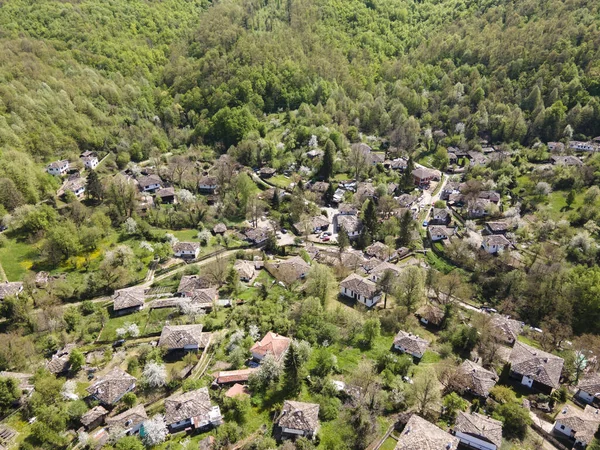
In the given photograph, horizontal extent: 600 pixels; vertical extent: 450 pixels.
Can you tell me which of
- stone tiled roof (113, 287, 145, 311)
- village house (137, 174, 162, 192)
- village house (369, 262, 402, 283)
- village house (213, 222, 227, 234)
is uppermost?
village house (137, 174, 162, 192)

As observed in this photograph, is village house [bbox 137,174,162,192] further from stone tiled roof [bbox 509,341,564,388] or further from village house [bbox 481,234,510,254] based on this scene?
stone tiled roof [bbox 509,341,564,388]

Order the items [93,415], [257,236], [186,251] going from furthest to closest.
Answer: [257,236], [186,251], [93,415]

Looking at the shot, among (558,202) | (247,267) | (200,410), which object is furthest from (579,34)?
(200,410)

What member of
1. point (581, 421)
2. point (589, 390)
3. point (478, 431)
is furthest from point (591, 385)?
point (478, 431)

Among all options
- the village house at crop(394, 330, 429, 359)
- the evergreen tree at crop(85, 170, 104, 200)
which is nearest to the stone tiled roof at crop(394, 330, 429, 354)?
the village house at crop(394, 330, 429, 359)

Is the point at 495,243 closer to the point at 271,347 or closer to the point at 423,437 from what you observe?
the point at 271,347

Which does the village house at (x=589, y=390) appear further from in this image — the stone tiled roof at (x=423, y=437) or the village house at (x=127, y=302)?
the village house at (x=127, y=302)
